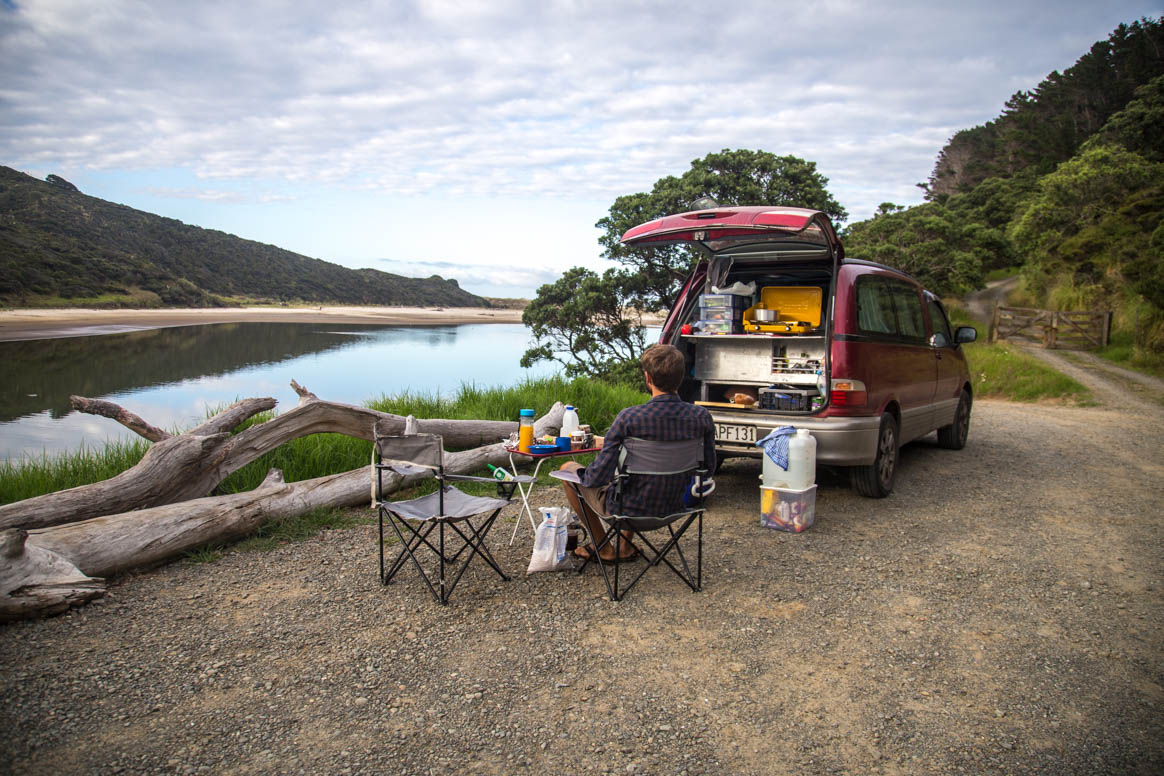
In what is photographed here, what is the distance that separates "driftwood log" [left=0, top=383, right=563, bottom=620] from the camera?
3.22 m

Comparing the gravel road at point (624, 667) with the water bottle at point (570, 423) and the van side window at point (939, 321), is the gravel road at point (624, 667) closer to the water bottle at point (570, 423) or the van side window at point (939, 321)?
the water bottle at point (570, 423)

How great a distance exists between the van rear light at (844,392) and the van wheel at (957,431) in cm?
345

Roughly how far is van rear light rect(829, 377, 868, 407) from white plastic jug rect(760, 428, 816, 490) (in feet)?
0.92

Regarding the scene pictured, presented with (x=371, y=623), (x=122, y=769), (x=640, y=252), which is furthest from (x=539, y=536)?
(x=640, y=252)

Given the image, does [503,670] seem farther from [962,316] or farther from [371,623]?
[962,316]

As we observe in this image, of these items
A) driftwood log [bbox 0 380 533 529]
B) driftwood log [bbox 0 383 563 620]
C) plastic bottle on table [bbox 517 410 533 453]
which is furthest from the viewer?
plastic bottle on table [bbox 517 410 533 453]

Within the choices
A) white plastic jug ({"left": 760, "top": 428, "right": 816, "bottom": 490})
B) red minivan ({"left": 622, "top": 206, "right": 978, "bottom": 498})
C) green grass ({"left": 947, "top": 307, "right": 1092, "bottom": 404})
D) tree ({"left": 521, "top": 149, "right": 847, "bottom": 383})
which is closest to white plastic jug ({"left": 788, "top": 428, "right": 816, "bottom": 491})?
white plastic jug ({"left": 760, "top": 428, "right": 816, "bottom": 490})

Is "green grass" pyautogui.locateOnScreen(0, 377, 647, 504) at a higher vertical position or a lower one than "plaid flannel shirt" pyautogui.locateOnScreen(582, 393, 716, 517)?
lower

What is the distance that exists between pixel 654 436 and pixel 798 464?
1639 mm

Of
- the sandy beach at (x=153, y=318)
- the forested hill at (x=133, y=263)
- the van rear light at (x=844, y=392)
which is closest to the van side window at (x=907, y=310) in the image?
the van rear light at (x=844, y=392)

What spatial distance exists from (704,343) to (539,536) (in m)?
2.62

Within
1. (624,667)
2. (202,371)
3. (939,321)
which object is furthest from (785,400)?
(202,371)

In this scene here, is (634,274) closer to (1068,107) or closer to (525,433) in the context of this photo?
(525,433)

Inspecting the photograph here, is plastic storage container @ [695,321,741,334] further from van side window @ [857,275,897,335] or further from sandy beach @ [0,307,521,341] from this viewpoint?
sandy beach @ [0,307,521,341]
